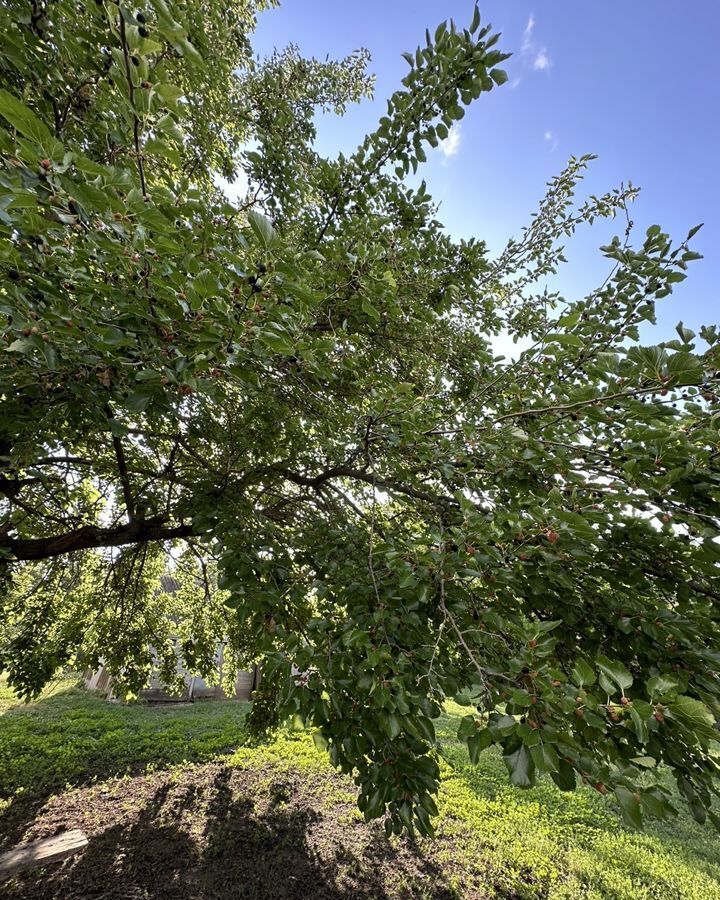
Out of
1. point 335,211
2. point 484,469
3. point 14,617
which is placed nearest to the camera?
point 484,469

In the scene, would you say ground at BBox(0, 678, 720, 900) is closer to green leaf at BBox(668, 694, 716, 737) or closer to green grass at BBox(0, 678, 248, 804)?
green grass at BBox(0, 678, 248, 804)

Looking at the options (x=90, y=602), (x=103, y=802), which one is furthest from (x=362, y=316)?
(x=103, y=802)

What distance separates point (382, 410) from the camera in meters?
2.18

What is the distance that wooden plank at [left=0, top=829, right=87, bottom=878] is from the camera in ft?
11.1

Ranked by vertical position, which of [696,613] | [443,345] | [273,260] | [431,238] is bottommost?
[696,613]

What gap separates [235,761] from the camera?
240 inches

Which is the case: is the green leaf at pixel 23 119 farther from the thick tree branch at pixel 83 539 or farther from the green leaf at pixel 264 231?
the thick tree branch at pixel 83 539

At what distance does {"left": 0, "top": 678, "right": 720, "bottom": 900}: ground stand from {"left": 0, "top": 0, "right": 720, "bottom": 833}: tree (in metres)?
2.40

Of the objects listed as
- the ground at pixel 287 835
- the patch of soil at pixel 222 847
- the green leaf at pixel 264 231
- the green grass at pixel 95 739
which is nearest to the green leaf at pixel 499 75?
the green leaf at pixel 264 231

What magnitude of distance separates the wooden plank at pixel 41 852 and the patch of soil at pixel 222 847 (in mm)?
128

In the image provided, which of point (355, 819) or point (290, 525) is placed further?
point (355, 819)

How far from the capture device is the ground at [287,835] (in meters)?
3.66

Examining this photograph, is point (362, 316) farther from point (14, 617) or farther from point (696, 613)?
point (14, 617)

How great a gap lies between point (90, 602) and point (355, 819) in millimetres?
4359
